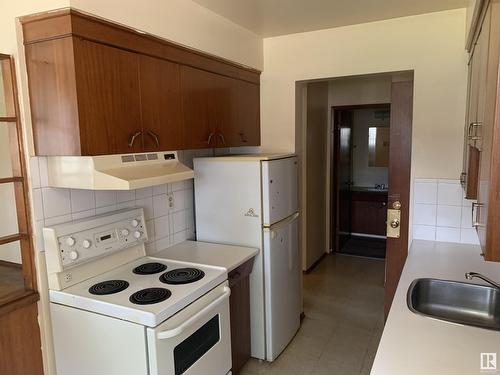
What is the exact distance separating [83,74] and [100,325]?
1.11 metres

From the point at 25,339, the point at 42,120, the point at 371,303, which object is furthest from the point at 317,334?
the point at 42,120

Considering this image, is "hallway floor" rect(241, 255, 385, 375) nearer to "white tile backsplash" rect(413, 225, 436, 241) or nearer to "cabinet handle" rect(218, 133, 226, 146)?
"white tile backsplash" rect(413, 225, 436, 241)

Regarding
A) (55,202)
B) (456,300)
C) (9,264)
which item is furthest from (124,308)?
(456,300)

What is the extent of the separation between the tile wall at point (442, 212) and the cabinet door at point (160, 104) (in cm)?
170

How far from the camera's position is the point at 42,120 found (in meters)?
1.71

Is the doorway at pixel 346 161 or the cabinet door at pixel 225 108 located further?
the doorway at pixel 346 161

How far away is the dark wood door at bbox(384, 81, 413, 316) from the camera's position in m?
2.79

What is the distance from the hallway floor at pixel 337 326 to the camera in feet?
8.70

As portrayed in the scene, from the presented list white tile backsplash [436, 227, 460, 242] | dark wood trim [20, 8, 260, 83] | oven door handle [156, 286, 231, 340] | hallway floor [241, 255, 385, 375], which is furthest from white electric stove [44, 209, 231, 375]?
white tile backsplash [436, 227, 460, 242]

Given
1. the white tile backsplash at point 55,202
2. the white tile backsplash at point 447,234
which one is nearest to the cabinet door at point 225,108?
the white tile backsplash at point 55,202

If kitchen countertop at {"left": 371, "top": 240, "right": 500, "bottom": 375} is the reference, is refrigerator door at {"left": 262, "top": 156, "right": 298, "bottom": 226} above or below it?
above

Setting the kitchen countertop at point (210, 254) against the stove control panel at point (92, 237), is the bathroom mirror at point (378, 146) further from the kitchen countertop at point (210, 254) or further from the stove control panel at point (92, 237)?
the stove control panel at point (92, 237)

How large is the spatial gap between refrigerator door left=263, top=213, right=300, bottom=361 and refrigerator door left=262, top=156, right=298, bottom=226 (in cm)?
7

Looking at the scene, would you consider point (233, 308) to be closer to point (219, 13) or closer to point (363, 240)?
point (219, 13)
